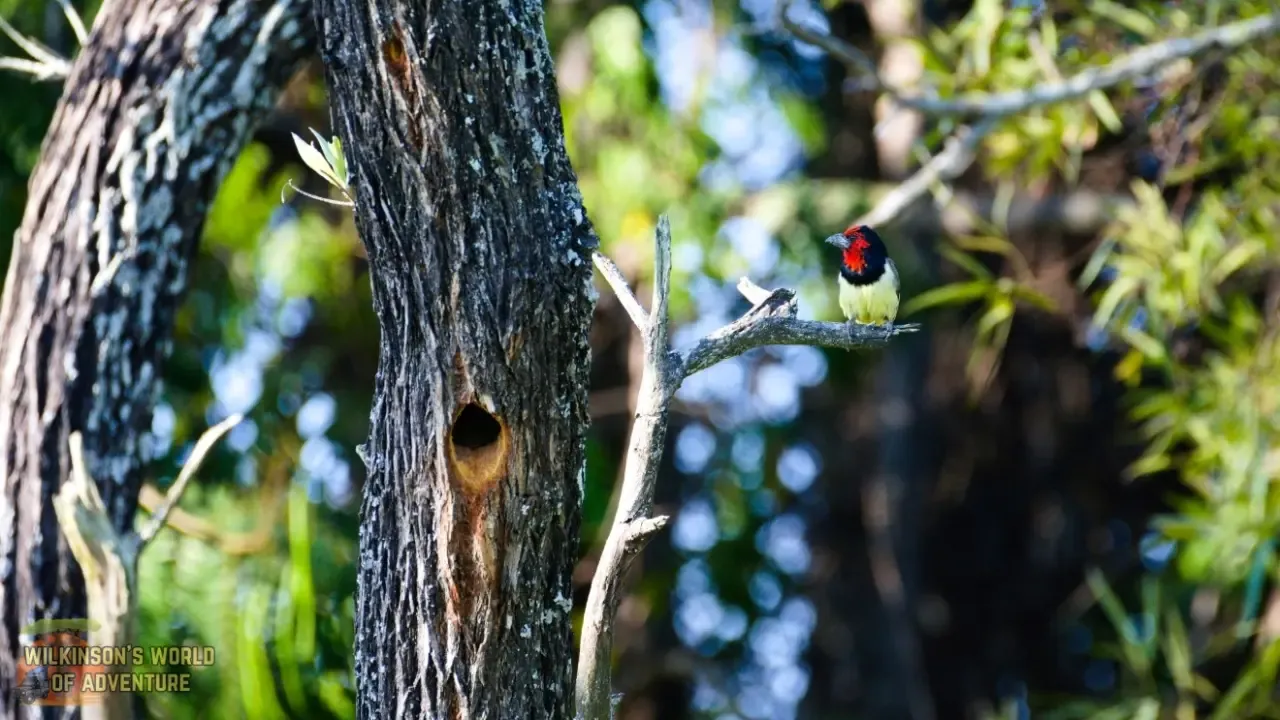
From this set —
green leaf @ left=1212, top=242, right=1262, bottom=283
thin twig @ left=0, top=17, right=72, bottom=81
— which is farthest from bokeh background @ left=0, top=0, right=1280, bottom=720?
thin twig @ left=0, top=17, right=72, bottom=81

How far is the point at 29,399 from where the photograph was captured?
3037mm

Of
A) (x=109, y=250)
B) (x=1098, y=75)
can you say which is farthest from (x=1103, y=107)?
(x=109, y=250)

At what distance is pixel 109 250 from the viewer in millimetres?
3082

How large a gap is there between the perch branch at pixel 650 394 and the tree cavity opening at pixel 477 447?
19cm

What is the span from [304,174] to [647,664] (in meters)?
2.92

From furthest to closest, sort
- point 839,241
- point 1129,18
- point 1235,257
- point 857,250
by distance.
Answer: point 1235,257, point 1129,18, point 857,250, point 839,241

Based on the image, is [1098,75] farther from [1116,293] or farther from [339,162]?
[339,162]

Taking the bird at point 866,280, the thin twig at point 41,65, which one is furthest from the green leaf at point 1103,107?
the thin twig at point 41,65

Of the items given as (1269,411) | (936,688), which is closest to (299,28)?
(1269,411)

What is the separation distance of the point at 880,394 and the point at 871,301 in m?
4.04

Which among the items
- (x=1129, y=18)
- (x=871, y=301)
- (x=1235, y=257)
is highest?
(x=1129, y=18)

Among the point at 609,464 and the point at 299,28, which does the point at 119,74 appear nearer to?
the point at 299,28

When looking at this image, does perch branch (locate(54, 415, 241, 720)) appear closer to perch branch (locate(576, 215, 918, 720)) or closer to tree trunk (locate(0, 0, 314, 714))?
perch branch (locate(576, 215, 918, 720))

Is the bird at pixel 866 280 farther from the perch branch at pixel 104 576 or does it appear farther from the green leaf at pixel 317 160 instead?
the perch branch at pixel 104 576
